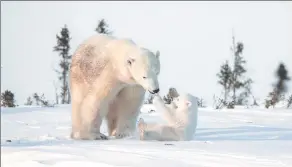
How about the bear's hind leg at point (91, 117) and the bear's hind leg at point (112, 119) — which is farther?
the bear's hind leg at point (112, 119)

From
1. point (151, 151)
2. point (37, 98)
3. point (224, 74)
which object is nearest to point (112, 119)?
point (151, 151)

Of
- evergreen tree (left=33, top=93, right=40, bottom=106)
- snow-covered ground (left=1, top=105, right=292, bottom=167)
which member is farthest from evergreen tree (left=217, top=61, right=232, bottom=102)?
snow-covered ground (left=1, top=105, right=292, bottom=167)

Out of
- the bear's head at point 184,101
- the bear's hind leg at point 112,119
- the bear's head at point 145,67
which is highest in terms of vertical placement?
the bear's head at point 145,67

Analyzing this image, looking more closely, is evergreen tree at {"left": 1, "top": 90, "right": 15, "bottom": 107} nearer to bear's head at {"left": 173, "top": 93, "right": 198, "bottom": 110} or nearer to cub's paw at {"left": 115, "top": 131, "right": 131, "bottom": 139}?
cub's paw at {"left": 115, "top": 131, "right": 131, "bottom": 139}

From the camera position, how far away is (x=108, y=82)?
665 cm

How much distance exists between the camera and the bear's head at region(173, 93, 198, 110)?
6547 millimetres

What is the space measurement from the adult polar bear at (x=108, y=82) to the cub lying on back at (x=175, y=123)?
46 cm

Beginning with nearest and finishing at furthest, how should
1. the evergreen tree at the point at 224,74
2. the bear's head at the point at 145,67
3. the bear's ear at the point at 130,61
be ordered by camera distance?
the bear's head at the point at 145,67 < the bear's ear at the point at 130,61 < the evergreen tree at the point at 224,74

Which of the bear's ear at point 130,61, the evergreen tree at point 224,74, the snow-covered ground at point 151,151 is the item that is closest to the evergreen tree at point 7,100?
the snow-covered ground at point 151,151

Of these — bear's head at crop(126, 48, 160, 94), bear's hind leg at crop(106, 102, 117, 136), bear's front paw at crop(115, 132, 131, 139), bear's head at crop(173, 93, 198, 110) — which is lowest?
bear's front paw at crop(115, 132, 131, 139)

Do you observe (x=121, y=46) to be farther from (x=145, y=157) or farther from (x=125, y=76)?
(x=145, y=157)

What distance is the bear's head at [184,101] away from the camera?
6.55 m

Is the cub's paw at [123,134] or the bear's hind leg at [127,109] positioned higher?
the bear's hind leg at [127,109]

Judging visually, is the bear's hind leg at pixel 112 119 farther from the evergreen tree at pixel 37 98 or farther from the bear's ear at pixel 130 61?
the evergreen tree at pixel 37 98
